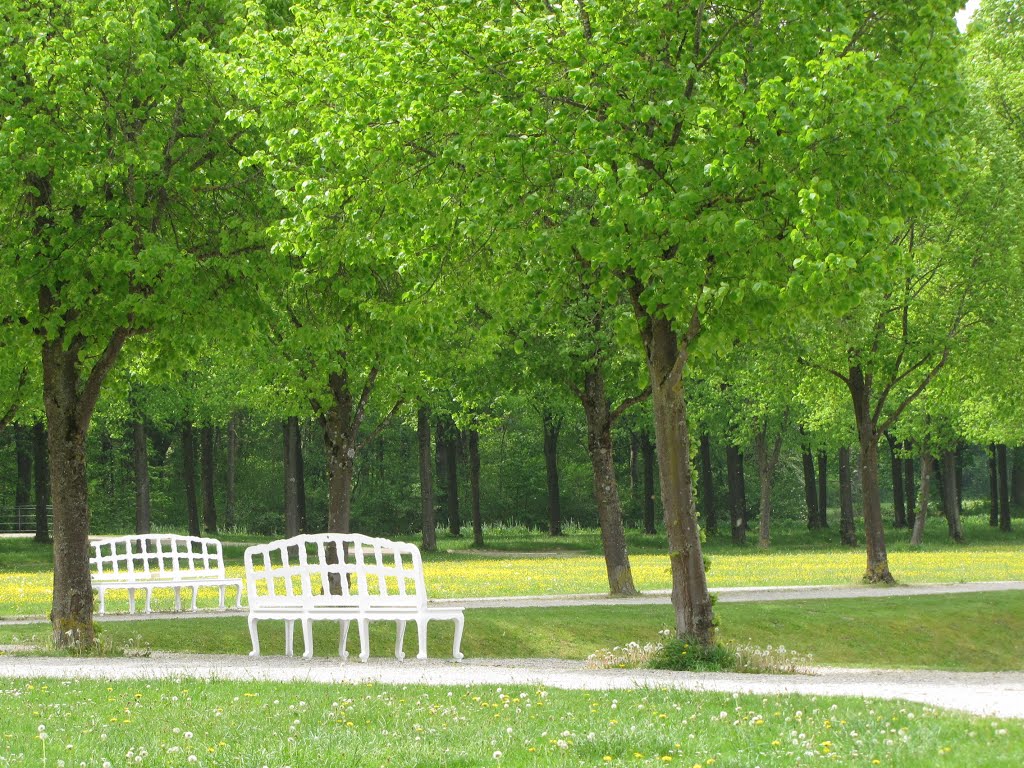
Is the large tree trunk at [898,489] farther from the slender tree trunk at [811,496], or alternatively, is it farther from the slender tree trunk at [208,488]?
the slender tree trunk at [208,488]

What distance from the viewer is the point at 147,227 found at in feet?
56.5

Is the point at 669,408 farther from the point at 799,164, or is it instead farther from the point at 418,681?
the point at 418,681

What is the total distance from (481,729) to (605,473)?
1695 centimetres

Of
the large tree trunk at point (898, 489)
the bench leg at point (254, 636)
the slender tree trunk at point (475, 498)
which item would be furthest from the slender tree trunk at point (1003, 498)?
the bench leg at point (254, 636)

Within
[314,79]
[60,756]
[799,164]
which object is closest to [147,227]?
[314,79]

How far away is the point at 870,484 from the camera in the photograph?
2864 centimetres

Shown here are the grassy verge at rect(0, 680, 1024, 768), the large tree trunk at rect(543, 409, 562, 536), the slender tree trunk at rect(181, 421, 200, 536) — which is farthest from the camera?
the large tree trunk at rect(543, 409, 562, 536)

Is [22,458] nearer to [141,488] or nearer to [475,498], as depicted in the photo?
[141,488]

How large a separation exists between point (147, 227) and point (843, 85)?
9.31m

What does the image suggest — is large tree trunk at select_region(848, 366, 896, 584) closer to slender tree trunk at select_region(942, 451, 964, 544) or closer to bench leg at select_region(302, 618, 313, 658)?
bench leg at select_region(302, 618, 313, 658)

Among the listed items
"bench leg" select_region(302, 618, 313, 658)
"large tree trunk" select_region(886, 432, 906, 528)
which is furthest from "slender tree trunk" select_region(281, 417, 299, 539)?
"large tree trunk" select_region(886, 432, 906, 528)

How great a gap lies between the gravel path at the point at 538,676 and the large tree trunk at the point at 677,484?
139 centimetres

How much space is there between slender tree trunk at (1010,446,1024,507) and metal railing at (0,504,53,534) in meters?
54.4

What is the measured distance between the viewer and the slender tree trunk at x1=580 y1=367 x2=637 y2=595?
82.9 ft
